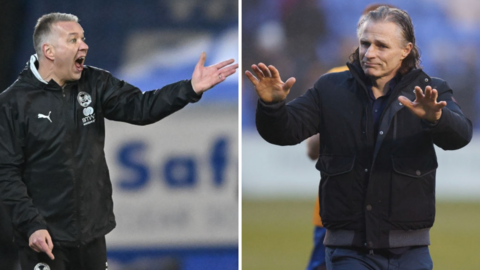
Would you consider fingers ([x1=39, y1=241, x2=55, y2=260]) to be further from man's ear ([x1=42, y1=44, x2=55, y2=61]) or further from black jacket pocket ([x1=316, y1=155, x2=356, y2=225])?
black jacket pocket ([x1=316, y1=155, x2=356, y2=225])

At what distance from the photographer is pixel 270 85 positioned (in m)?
2.87

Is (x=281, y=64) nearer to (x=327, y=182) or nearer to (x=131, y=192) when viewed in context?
(x=131, y=192)

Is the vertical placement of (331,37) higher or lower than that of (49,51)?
higher

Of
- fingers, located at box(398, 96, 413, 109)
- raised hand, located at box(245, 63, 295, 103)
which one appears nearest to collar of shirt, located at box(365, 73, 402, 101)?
fingers, located at box(398, 96, 413, 109)

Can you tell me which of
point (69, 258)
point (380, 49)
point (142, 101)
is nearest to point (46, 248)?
point (69, 258)

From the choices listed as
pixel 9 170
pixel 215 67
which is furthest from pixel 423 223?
pixel 9 170

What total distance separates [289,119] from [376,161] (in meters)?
0.40

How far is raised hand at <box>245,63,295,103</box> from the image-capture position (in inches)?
112

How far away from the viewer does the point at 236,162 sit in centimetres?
482

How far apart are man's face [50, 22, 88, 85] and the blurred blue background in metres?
1.40

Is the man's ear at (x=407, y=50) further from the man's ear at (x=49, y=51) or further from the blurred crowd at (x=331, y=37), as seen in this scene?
the blurred crowd at (x=331, y=37)

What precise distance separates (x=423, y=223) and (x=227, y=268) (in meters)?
2.22

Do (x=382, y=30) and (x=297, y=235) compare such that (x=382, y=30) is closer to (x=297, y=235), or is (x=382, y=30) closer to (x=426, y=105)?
→ (x=426, y=105)

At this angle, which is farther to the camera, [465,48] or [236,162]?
[465,48]
